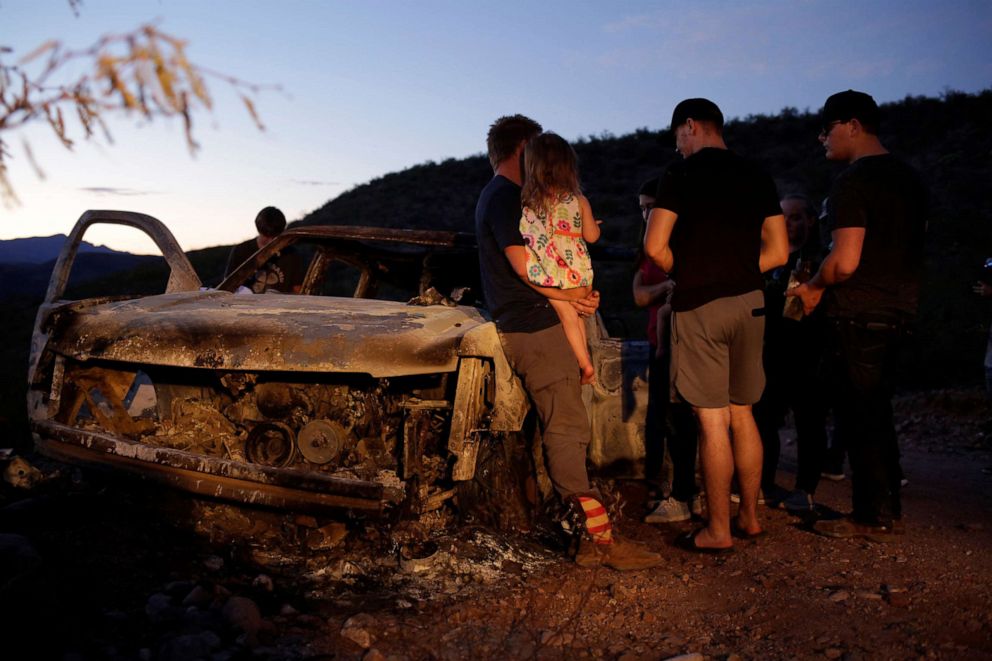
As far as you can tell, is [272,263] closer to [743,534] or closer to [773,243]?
[773,243]

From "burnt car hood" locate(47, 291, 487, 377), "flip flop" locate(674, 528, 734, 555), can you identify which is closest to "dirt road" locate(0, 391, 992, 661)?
"flip flop" locate(674, 528, 734, 555)

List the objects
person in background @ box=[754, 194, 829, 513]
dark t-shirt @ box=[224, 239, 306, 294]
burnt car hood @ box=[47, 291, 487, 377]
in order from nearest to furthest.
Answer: burnt car hood @ box=[47, 291, 487, 377] → person in background @ box=[754, 194, 829, 513] → dark t-shirt @ box=[224, 239, 306, 294]

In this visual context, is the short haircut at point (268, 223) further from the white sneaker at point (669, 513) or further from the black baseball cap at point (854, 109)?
the black baseball cap at point (854, 109)

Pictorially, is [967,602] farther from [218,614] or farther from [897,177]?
[218,614]

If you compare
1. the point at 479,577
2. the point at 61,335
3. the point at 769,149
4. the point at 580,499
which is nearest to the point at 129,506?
the point at 61,335

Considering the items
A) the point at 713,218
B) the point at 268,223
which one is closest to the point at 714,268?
the point at 713,218

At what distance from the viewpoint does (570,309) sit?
4.03 m

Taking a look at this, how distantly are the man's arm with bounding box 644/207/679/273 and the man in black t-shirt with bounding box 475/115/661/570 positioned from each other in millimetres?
392

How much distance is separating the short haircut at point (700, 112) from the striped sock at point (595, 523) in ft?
6.00

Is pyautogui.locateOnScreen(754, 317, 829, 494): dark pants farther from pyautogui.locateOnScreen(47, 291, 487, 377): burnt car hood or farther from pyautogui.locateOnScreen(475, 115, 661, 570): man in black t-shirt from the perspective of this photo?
pyautogui.locateOnScreen(47, 291, 487, 377): burnt car hood

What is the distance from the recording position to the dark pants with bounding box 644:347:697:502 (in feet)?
15.7

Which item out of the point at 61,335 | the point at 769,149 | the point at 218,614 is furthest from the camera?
the point at 769,149

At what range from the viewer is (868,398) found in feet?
14.2

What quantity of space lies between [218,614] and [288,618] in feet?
0.85
